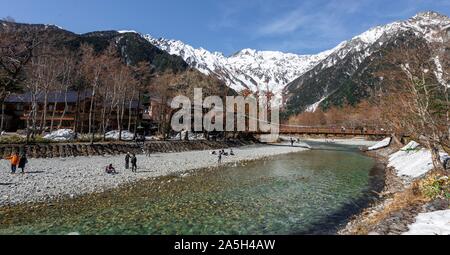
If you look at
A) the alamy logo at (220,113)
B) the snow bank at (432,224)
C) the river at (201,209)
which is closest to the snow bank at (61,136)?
the alamy logo at (220,113)

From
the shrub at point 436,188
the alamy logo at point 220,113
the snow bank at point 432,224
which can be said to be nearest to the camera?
the snow bank at point 432,224

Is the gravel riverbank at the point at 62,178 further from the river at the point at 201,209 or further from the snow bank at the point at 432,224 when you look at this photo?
the snow bank at the point at 432,224

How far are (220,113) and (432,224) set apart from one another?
66453 millimetres

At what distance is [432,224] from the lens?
33.6 feet

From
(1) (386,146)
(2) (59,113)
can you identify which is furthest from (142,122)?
(1) (386,146)

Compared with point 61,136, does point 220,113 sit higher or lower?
higher

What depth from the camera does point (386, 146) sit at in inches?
2749

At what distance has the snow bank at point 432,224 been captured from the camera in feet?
31.0

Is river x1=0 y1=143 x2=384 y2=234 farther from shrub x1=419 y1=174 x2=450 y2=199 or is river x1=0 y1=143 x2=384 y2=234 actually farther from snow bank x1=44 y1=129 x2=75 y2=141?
snow bank x1=44 y1=129 x2=75 y2=141

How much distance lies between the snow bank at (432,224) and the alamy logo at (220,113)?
2338 inches

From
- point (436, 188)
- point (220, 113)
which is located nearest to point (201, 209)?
point (436, 188)

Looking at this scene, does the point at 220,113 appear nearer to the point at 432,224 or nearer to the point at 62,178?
the point at 62,178
